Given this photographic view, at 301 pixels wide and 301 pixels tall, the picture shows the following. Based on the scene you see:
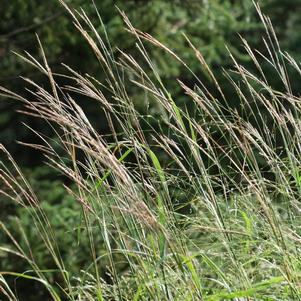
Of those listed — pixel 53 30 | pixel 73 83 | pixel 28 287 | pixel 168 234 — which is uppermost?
pixel 168 234

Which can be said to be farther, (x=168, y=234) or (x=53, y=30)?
(x=53, y=30)

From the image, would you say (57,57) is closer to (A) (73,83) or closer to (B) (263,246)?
(A) (73,83)

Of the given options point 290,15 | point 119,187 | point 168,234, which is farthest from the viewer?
point 290,15

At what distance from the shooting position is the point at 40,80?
6711mm

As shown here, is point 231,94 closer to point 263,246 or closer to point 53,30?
point 53,30

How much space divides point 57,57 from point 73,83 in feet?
0.91

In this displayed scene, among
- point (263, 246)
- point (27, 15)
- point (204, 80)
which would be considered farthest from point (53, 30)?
point (263, 246)

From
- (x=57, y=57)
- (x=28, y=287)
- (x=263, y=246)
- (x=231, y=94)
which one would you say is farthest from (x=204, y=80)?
(x=263, y=246)

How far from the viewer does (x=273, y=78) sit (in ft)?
31.6

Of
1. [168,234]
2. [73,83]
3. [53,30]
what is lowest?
[73,83]

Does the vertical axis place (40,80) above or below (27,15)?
below

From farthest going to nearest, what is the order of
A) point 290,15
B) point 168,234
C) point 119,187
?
point 290,15 < point 119,187 < point 168,234

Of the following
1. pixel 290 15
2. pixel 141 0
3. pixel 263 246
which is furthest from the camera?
pixel 290 15

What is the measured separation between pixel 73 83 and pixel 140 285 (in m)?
4.60
